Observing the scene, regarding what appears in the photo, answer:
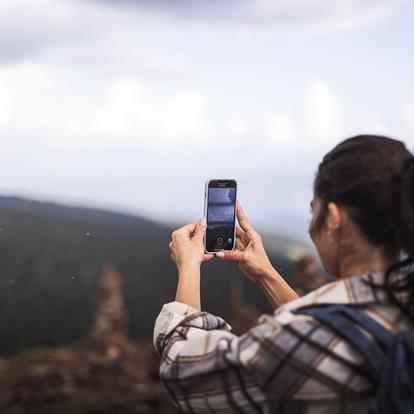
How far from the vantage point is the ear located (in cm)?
96

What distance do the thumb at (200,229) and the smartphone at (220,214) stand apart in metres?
0.04

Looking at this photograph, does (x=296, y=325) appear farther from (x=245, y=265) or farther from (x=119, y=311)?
(x=119, y=311)

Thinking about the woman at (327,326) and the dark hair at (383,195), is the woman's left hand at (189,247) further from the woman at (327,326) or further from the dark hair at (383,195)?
the dark hair at (383,195)

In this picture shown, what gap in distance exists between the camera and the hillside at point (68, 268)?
196 cm

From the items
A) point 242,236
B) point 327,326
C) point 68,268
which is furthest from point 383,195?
point 68,268

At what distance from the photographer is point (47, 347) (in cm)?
200

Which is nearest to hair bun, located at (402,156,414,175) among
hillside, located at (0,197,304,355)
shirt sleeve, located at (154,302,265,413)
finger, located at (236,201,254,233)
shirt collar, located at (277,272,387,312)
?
shirt collar, located at (277,272,387,312)

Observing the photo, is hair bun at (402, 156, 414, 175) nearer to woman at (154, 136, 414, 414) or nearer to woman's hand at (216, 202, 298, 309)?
woman at (154, 136, 414, 414)

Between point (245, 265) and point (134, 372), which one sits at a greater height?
point (245, 265)

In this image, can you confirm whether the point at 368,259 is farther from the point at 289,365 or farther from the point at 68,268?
the point at 68,268

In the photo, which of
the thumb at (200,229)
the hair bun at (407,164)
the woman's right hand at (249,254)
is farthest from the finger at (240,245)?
the hair bun at (407,164)

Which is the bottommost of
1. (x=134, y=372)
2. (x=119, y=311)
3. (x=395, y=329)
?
(x=134, y=372)

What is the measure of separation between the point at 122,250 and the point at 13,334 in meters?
0.34

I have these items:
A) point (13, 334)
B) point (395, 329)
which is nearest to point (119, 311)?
point (13, 334)
